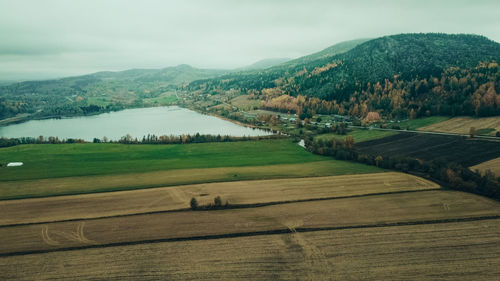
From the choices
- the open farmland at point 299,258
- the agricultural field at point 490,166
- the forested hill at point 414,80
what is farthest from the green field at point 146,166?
the forested hill at point 414,80

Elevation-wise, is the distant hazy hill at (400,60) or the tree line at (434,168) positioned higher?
the distant hazy hill at (400,60)

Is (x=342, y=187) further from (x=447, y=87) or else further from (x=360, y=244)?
(x=447, y=87)

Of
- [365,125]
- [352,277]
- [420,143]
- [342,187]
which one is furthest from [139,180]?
[365,125]

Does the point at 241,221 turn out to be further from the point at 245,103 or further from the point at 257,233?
the point at 245,103

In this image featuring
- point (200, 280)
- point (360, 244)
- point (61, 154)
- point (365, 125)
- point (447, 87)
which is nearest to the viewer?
point (200, 280)

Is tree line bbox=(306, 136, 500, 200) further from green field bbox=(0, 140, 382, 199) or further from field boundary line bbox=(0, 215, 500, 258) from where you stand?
field boundary line bbox=(0, 215, 500, 258)

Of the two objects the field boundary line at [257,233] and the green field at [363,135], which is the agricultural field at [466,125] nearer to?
the green field at [363,135]
